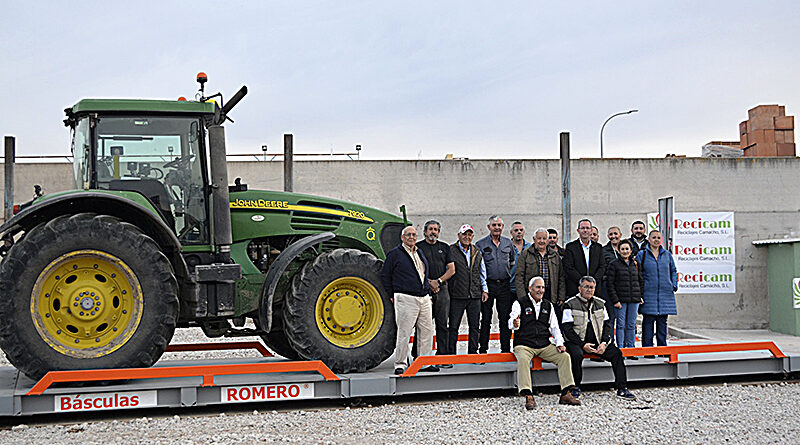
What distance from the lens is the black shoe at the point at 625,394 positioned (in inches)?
276

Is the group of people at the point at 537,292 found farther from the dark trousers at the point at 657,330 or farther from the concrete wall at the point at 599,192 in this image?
the concrete wall at the point at 599,192

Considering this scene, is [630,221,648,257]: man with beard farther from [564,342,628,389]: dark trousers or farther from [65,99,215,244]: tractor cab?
[65,99,215,244]: tractor cab

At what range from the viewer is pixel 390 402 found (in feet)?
22.9

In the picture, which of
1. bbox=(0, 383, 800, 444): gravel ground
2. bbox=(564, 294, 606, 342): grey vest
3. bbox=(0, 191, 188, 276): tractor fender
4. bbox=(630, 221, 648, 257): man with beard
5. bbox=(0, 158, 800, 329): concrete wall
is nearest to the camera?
bbox=(0, 383, 800, 444): gravel ground

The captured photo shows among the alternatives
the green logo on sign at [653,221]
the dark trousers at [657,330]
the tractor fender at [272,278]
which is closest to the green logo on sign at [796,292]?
Result: the green logo on sign at [653,221]

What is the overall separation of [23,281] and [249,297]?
187 cm

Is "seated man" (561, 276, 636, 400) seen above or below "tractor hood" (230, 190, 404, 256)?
below

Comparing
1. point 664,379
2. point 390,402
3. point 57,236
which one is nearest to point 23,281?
point 57,236

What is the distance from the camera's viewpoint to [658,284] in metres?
8.20

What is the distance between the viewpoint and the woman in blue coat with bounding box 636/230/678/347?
820 cm

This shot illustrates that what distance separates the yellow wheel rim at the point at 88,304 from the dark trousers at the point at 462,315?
3070 mm

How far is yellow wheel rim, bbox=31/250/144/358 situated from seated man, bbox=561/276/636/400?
12.7ft

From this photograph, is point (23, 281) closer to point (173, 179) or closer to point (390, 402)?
point (173, 179)

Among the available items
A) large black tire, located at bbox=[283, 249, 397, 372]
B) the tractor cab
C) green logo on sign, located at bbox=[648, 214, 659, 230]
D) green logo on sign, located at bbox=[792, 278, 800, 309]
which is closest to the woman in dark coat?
large black tire, located at bbox=[283, 249, 397, 372]
